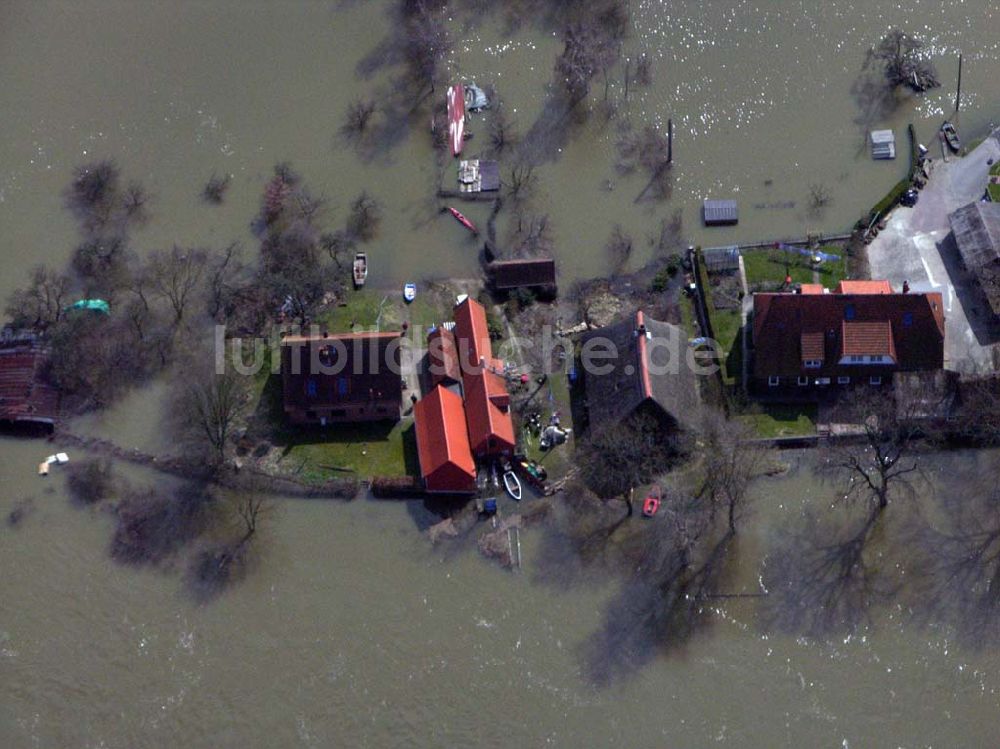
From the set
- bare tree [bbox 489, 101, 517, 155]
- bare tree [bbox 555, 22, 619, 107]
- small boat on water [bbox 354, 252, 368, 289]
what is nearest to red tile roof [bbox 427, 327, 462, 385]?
small boat on water [bbox 354, 252, 368, 289]

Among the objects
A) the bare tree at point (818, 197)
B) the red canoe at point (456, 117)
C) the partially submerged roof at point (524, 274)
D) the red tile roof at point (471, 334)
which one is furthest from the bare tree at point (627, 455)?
the red canoe at point (456, 117)

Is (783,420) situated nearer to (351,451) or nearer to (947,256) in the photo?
(947,256)

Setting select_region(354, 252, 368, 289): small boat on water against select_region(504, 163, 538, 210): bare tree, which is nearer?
select_region(354, 252, 368, 289): small boat on water

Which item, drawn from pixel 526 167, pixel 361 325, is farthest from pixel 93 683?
pixel 526 167

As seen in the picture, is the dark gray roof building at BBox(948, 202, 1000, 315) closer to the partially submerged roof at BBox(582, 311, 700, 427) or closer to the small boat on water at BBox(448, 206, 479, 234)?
the partially submerged roof at BBox(582, 311, 700, 427)

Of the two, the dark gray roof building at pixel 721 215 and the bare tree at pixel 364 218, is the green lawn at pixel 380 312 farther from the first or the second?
the dark gray roof building at pixel 721 215
